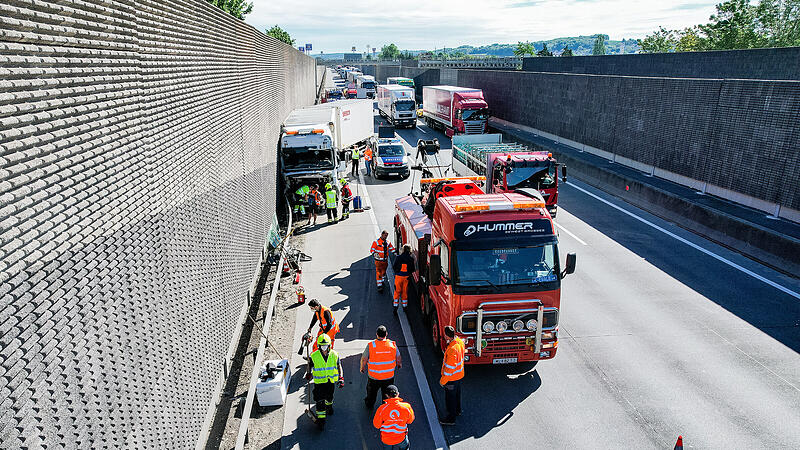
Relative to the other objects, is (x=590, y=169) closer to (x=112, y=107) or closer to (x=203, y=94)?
(x=203, y=94)

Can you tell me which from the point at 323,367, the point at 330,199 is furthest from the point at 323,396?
the point at 330,199

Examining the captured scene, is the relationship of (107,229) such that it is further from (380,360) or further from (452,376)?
(452,376)

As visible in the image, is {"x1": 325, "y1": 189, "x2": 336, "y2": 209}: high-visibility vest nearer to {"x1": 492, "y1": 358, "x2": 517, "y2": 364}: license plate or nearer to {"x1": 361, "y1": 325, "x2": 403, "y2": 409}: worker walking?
{"x1": 492, "y1": 358, "x2": 517, "y2": 364}: license plate

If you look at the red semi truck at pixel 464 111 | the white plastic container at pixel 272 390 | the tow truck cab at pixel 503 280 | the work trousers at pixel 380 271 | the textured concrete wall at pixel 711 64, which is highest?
the textured concrete wall at pixel 711 64

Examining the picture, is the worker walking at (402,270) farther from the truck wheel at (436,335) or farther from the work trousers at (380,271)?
the truck wheel at (436,335)

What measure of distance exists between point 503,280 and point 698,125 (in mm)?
17387

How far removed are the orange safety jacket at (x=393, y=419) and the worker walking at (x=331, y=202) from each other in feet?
45.3

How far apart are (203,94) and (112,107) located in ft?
15.1

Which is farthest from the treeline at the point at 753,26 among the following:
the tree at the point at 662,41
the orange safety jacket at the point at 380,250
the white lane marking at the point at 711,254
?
the orange safety jacket at the point at 380,250

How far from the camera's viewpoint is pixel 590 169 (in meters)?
27.9

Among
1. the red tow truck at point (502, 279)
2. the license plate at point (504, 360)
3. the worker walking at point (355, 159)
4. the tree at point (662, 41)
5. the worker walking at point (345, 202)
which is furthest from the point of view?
the tree at point (662, 41)

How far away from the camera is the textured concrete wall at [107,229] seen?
149 inches

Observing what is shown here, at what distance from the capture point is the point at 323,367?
8383 mm

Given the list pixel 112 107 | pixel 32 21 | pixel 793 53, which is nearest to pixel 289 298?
pixel 112 107
